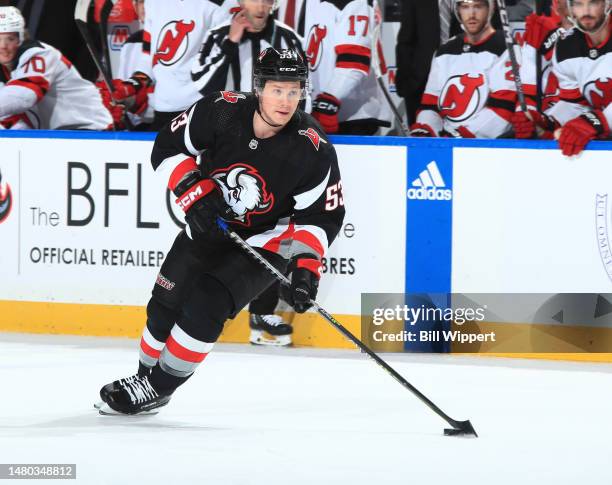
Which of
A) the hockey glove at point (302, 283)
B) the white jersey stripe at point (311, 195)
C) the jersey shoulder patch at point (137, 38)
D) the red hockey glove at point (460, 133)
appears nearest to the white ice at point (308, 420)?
the hockey glove at point (302, 283)

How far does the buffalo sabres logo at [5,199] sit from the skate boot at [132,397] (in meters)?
1.95

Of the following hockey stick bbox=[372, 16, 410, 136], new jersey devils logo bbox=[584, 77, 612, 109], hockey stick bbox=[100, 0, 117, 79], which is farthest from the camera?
hockey stick bbox=[100, 0, 117, 79]

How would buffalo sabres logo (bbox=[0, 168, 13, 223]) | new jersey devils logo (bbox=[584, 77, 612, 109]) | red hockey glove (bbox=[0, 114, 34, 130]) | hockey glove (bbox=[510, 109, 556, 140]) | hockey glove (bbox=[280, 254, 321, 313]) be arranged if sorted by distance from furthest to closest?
1. red hockey glove (bbox=[0, 114, 34, 130])
2. buffalo sabres logo (bbox=[0, 168, 13, 223])
3. hockey glove (bbox=[510, 109, 556, 140])
4. new jersey devils logo (bbox=[584, 77, 612, 109])
5. hockey glove (bbox=[280, 254, 321, 313])

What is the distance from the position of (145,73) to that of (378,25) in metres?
1.15

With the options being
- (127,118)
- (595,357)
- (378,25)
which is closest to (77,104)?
(127,118)

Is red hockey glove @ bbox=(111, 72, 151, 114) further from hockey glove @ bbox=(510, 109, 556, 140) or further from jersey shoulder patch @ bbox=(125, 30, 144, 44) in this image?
hockey glove @ bbox=(510, 109, 556, 140)

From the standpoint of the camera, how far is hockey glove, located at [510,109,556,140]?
5.50m

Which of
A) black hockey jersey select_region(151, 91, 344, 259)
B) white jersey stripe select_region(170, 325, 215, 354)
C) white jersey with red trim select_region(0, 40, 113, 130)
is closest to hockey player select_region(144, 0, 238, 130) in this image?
white jersey with red trim select_region(0, 40, 113, 130)

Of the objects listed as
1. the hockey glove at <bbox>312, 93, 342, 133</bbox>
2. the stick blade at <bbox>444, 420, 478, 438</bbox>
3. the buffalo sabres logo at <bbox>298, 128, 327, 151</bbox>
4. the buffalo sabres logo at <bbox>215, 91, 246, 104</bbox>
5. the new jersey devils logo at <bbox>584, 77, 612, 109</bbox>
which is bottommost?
the stick blade at <bbox>444, 420, 478, 438</bbox>

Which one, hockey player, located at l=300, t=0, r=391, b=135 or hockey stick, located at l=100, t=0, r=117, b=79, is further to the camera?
hockey stick, located at l=100, t=0, r=117, b=79

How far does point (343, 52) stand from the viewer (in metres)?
5.77

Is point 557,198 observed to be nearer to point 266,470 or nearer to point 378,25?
point 378,25

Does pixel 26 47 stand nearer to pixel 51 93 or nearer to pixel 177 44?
pixel 51 93

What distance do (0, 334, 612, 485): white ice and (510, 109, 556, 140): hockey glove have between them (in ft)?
3.22
